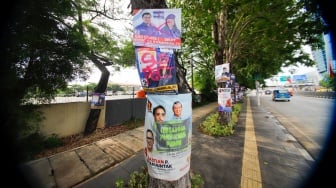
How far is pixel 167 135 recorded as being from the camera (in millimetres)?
2230

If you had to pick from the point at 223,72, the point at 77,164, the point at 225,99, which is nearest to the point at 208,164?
the point at 77,164

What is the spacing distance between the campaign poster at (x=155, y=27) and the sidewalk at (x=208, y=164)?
243 cm

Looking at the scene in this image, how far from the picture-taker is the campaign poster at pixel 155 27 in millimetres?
2250

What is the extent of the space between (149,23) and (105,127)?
6717mm

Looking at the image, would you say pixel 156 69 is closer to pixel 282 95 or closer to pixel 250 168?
pixel 250 168

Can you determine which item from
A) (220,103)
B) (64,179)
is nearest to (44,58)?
(64,179)

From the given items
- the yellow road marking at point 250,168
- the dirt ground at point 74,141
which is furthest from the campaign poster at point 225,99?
the dirt ground at point 74,141

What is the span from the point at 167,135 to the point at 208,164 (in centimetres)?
210

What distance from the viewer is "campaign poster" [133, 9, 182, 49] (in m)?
2.25

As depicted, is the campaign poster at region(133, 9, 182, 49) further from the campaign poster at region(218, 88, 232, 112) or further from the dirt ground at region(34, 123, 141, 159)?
the campaign poster at region(218, 88, 232, 112)

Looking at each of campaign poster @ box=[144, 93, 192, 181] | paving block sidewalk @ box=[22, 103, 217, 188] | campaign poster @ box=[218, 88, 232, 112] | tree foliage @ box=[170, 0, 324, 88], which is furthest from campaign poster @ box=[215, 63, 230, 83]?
campaign poster @ box=[144, 93, 192, 181]

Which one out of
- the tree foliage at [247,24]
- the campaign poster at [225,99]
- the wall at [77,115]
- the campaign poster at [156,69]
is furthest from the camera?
the campaign poster at [225,99]

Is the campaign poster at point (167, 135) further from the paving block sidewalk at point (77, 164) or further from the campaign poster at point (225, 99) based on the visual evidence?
the campaign poster at point (225, 99)

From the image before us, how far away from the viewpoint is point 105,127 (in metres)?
8.02
